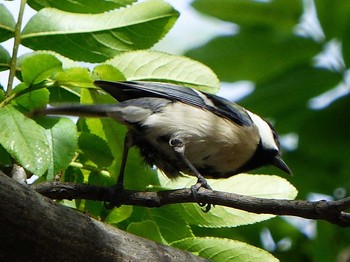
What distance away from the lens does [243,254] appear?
273 cm

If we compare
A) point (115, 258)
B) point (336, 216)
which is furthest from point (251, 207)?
point (115, 258)

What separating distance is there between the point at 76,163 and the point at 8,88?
1.29 ft

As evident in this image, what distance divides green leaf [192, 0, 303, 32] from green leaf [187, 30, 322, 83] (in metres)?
0.07

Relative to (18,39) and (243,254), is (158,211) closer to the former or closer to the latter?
(243,254)

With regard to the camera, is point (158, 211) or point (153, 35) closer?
point (158, 211)

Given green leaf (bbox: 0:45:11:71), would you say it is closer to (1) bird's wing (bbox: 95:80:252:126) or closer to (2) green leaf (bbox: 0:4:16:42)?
(2) green leaf (bbox: 0:4:16:42)

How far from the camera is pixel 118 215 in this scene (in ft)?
9.41

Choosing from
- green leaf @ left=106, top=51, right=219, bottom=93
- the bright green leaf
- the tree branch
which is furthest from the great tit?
the tree branch

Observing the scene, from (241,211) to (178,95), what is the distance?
0.77 m

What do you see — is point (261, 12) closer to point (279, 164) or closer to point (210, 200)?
point (279, 164)

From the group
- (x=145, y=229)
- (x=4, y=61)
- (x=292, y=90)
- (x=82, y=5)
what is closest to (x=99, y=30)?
(x=82, y=5)

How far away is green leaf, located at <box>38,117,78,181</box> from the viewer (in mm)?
2590

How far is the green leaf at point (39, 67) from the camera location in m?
2.64

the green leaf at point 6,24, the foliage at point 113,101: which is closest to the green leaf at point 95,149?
the foliage at point 113,101
